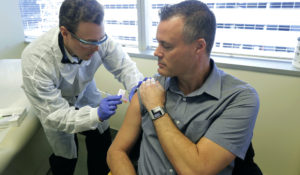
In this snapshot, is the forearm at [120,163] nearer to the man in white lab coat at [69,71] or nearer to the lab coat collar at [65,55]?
the man in white lab coat at [69,71]

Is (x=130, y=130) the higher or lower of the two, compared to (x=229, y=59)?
lower

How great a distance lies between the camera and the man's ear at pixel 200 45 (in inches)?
41.4

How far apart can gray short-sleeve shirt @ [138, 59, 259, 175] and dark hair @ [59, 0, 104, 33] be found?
1.77ft

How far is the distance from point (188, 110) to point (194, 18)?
437 mm

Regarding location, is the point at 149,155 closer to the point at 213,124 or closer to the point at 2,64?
the point at 213,124

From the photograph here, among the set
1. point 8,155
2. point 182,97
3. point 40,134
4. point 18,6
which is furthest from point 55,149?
point 18,6

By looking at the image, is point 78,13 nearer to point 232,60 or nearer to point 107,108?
point 107,108

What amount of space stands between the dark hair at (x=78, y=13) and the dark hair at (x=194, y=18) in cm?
42

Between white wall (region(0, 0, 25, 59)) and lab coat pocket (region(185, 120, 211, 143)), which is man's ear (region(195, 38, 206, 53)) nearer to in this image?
lab coat pocket (region(185, 120, 211, 143))

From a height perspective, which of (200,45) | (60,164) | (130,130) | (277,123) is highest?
(200,45)

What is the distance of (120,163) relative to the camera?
118 centimetres

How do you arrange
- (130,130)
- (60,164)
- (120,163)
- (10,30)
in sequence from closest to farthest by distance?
(120,163) → (130,130) → (60,164) → (10,30)

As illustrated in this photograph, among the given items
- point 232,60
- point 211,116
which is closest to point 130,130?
point 211,116

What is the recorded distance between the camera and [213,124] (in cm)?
100
